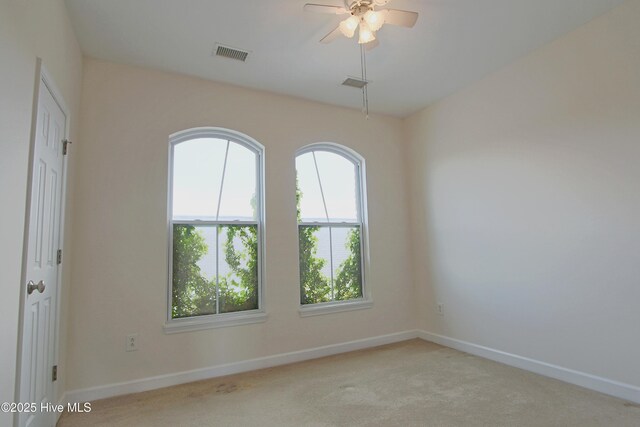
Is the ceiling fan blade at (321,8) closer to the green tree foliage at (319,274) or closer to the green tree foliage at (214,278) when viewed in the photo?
the green tree foliage at (319,274)

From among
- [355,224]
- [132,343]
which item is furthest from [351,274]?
[132,343]

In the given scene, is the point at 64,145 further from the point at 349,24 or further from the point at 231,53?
the point at 349,24

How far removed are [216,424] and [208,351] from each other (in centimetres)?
97

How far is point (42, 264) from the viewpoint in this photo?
82.1 inches

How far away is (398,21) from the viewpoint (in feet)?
7.41

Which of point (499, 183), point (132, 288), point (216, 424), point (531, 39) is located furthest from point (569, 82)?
point (132, 288)

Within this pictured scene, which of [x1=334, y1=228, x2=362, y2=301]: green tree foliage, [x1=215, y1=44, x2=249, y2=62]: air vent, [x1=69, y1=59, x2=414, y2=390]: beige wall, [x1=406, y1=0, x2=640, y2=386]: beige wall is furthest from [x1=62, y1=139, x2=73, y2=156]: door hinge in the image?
[x1=406, y1=0, x2=640, y2=386]: beige wall

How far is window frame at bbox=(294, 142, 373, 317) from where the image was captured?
3.86m

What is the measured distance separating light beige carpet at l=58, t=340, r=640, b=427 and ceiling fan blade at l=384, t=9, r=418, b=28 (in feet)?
8.68

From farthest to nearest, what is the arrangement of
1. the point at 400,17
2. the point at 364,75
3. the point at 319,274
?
the point at 319,274, the point at 364,75, the point at 400,17

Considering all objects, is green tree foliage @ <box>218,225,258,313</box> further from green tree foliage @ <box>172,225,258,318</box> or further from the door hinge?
the door hinge

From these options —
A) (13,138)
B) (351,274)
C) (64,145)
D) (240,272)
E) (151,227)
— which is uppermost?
(64,145)

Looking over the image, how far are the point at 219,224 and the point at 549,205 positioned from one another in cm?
308

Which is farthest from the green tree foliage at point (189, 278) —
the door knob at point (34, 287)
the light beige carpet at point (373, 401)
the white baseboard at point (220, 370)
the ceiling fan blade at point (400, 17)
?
the ceiling fan blade at point (400, 17)
